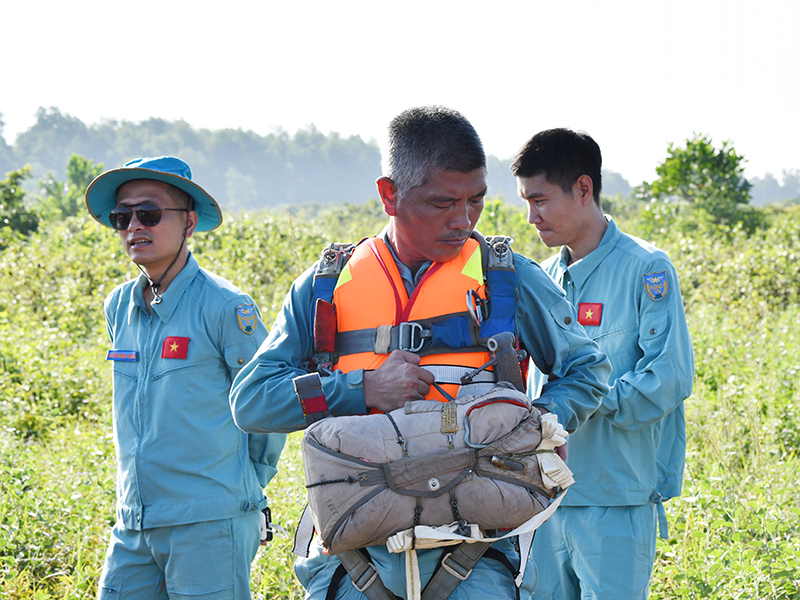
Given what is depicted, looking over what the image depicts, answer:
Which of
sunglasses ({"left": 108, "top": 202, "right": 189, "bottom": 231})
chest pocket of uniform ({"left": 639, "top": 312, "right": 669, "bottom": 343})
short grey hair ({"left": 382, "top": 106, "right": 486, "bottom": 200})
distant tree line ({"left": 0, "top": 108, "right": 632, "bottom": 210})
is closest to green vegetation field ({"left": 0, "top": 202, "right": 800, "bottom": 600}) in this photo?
chest pocket of uniform ({"left": 639, "top": 312, "right": 669, "bottom": 343})

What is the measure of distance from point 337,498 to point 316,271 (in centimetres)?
69

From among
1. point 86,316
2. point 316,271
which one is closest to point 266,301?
point 86,316

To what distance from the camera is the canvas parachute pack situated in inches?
62.2

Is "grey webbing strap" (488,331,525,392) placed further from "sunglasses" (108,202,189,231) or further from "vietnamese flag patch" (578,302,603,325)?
"sunglasses" (108,202,189,231)

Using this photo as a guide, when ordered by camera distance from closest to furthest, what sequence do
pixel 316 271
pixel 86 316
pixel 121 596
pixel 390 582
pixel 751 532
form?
pixel 390 582 → pixel 316 271 → pixel 121 596 → pixel 751 532 → pixel 86 316

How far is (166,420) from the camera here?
2697 mm

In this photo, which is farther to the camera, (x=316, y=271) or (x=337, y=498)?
(x=316, y=271)

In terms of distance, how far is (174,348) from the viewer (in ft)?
9.11

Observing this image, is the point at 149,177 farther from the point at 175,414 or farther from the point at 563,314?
the point at 563,314

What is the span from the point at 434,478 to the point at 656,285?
1625mm

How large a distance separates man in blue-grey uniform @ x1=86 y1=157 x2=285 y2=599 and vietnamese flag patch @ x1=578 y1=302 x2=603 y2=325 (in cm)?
135

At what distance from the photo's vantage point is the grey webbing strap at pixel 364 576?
1.71 meters

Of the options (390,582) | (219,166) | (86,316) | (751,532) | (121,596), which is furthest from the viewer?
(219,166)

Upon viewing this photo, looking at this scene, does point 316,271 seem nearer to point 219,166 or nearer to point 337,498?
point 337,498
